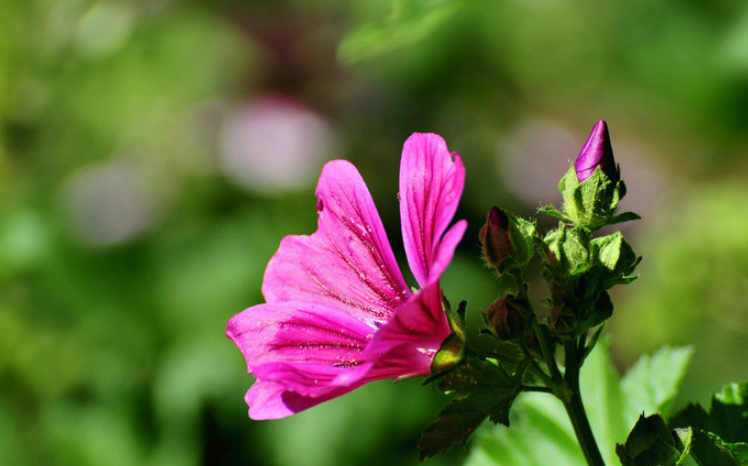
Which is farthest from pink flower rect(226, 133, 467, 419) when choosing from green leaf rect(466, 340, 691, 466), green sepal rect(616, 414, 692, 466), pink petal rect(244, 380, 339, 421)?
green leaf rect(466, 340, 691, 466)

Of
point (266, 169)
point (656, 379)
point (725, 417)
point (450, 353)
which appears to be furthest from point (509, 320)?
point (266, 169)

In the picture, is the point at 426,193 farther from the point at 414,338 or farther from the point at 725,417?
the point at 725,417

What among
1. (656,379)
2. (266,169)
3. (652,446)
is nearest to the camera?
(652,446)

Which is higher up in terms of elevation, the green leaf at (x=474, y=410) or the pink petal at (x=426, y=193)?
the pink petal at (x=426, y=193)

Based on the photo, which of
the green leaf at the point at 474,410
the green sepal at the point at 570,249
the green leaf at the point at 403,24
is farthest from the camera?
the green leaf at the point at 403,24

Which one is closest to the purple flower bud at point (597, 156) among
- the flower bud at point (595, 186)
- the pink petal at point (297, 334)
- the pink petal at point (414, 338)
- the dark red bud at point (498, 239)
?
the flower bud at point (595, 186)

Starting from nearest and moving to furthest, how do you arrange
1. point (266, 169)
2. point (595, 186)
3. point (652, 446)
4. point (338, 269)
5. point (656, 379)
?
point (652, 446)
point (595, 186)
point (338, 269)
point (656, 379)
point (266, 169)

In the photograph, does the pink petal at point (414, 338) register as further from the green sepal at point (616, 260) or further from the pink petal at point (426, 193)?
the green sepal at point (616, 260)

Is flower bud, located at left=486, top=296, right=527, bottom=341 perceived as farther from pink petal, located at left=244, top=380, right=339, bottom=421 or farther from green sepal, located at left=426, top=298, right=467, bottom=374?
pink petal, located at left=244, top=380, right=339, bottom=421

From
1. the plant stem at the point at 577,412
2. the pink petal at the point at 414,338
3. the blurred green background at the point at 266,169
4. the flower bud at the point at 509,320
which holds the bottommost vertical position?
the plant stem at the point at 577,412
